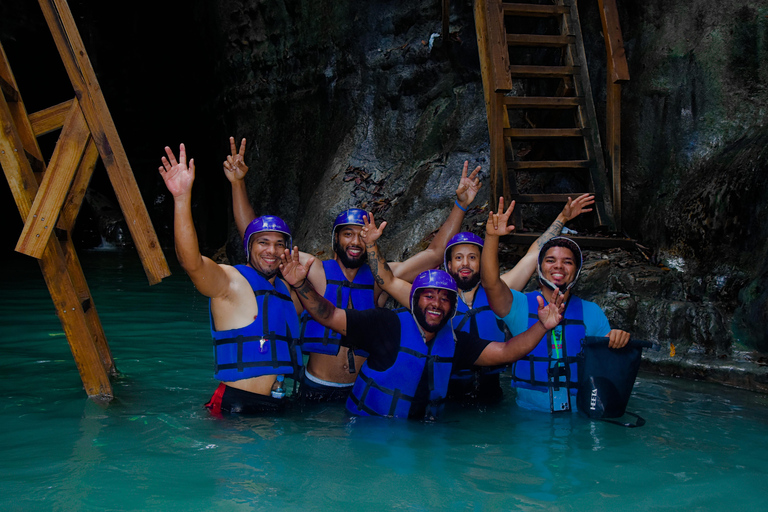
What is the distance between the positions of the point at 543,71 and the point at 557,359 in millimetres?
4817

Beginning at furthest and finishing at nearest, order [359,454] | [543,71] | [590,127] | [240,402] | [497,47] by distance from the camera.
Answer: [543,71], [590,127], [497,47], [240,402], [359,454]

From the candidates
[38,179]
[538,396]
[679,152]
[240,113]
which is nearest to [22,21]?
[240,113]

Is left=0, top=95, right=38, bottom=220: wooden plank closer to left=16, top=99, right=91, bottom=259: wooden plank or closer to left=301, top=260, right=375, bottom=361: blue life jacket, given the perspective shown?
left=16, top=99, right=91, bottom=259: wooden plank

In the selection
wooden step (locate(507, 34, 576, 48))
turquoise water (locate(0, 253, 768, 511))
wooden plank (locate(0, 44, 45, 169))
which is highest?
wooden step (locate(507, 34, 576, 48))

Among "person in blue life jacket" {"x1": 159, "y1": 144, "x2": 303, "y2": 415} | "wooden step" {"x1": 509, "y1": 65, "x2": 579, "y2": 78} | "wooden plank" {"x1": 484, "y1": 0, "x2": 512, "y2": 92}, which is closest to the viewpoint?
"person in blue life jacket" {"x1": 159, "y1": 144, "x2": 303, "y2": 415}

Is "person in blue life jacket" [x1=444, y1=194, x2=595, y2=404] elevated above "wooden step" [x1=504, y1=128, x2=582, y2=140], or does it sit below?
below

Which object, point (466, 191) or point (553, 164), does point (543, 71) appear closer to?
point (553, 164)

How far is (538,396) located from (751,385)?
212 centimetres

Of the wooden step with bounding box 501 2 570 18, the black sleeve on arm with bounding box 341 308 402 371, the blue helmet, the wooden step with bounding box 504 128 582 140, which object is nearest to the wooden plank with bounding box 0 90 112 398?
the black sleeve on arm with bounding box 341 308 402 371

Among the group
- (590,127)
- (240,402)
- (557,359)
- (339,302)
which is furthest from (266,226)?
(590,127)

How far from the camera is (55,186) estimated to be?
496 cm

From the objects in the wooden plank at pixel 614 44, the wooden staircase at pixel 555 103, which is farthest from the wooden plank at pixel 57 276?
the wooden plank at pixel 614 44

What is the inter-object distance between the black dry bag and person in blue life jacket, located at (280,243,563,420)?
56 cm

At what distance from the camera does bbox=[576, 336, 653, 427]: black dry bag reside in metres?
5.01
